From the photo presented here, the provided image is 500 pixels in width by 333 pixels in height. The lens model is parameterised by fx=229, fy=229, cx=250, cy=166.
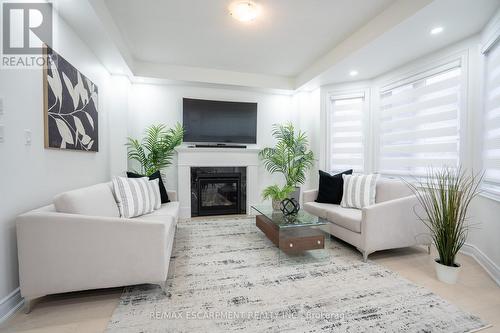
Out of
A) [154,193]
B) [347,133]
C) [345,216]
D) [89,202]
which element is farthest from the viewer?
[347,133]

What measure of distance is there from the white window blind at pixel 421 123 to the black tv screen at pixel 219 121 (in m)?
2.36

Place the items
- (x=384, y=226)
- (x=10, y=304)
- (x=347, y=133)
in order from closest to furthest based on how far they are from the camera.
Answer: (x=10, y=304), (x=384, y=226), (x=347, y=133)

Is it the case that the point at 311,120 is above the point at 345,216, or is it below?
above

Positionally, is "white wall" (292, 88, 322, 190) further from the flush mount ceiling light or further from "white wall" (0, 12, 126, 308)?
"white wall" (0, 12, 126, 308)

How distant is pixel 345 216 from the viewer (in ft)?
8.65

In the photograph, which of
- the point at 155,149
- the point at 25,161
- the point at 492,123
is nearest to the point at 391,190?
the point at 492,123

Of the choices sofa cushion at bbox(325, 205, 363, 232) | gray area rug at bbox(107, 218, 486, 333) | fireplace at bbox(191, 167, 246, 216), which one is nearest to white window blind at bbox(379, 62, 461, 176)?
sofa cushion at bbox(325, 205, 363, 232)

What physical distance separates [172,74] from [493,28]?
4116 millimetres

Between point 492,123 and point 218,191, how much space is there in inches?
154

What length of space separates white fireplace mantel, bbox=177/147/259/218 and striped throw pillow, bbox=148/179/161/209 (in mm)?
1164

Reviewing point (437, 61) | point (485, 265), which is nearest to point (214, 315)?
point (485, 265)


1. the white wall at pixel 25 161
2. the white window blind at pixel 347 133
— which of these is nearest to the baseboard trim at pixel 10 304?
the white wall at pixel 25 161

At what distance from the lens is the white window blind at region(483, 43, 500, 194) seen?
2213 millimetres

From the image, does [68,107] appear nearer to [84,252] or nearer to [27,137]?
[27,137]
